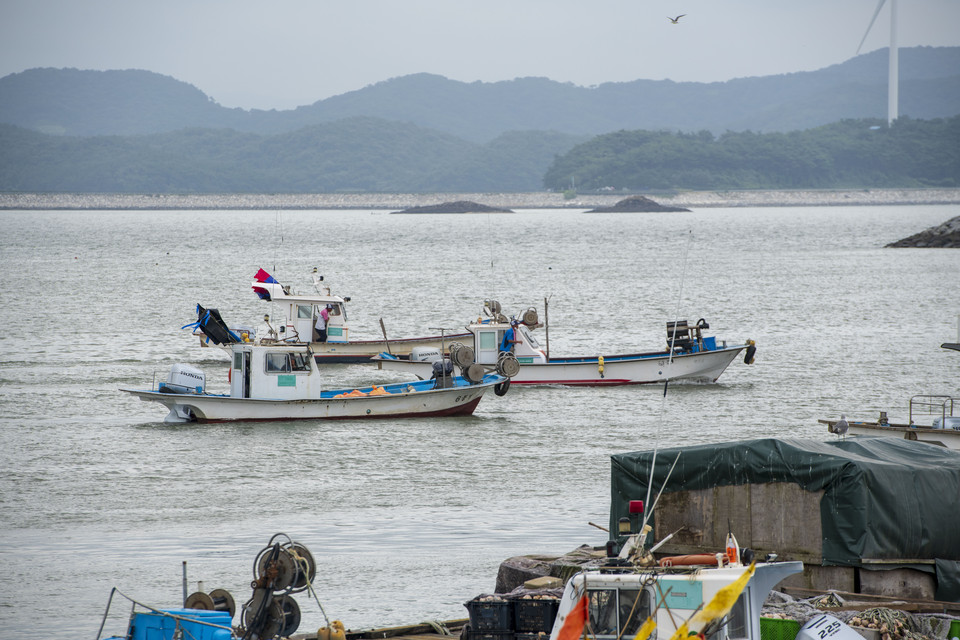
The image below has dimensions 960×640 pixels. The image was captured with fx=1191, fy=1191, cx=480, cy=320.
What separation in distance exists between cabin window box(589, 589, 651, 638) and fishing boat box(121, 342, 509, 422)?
17.7 metres

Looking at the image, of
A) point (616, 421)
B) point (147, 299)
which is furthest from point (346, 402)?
point (147, 299)

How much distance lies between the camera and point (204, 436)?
26578mm

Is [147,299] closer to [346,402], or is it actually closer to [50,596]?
[346,402]

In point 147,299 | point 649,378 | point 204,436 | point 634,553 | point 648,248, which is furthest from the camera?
point 648,248

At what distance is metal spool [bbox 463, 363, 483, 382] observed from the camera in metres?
28.4

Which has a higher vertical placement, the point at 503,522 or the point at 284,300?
the point at 284,300

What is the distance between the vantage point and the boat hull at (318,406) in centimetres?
2709

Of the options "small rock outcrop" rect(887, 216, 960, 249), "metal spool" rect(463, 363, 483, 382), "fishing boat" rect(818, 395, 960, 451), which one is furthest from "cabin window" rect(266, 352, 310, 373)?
"small rock outcrop" rect(887, 216, 960, 249)

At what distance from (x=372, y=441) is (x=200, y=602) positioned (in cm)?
1386

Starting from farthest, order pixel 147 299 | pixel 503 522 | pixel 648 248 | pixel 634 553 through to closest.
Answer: pixel 648 248 → pixel 147 299 → pixel 503 522 → pixel 634 553

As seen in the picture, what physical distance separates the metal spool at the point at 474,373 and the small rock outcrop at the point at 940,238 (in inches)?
3562

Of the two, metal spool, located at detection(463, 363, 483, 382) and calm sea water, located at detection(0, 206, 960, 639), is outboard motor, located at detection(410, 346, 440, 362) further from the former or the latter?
metal spool, located at detection(463, 363, 483, 382)

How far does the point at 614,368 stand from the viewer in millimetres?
33062

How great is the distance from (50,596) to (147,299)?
50493mm
